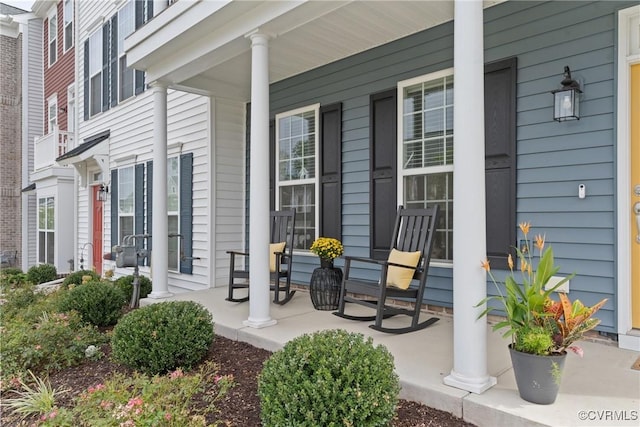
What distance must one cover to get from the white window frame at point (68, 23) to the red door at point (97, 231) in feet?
12.8

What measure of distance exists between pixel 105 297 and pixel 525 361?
4.02m

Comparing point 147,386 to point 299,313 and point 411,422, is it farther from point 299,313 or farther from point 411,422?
point 299,313

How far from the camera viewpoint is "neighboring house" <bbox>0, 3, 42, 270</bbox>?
12.1m

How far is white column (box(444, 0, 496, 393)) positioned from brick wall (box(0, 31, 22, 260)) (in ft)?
46.3

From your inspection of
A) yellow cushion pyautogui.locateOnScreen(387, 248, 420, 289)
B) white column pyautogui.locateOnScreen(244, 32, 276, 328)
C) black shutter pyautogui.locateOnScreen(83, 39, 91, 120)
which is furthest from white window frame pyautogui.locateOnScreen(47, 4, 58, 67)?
yellow cushion pyautogui.locateOnScreen(387, 248, 420, 289)

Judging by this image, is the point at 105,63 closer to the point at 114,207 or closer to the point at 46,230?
the point at 114,207

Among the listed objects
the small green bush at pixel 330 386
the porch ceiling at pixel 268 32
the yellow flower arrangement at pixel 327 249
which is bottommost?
the small green bush at pixel 330 386

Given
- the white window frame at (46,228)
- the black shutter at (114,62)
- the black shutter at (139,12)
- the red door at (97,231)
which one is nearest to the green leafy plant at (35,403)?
the black shutter at (139,12)

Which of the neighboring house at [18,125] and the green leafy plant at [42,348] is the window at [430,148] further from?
the neighboring house at [18,125]

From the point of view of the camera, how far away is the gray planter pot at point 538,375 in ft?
6.66

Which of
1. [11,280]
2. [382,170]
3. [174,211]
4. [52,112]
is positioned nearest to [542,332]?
[382,170]

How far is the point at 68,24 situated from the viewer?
405 inches

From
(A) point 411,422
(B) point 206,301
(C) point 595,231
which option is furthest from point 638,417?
(B) point 206,301

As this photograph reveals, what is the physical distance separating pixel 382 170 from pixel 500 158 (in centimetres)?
123
